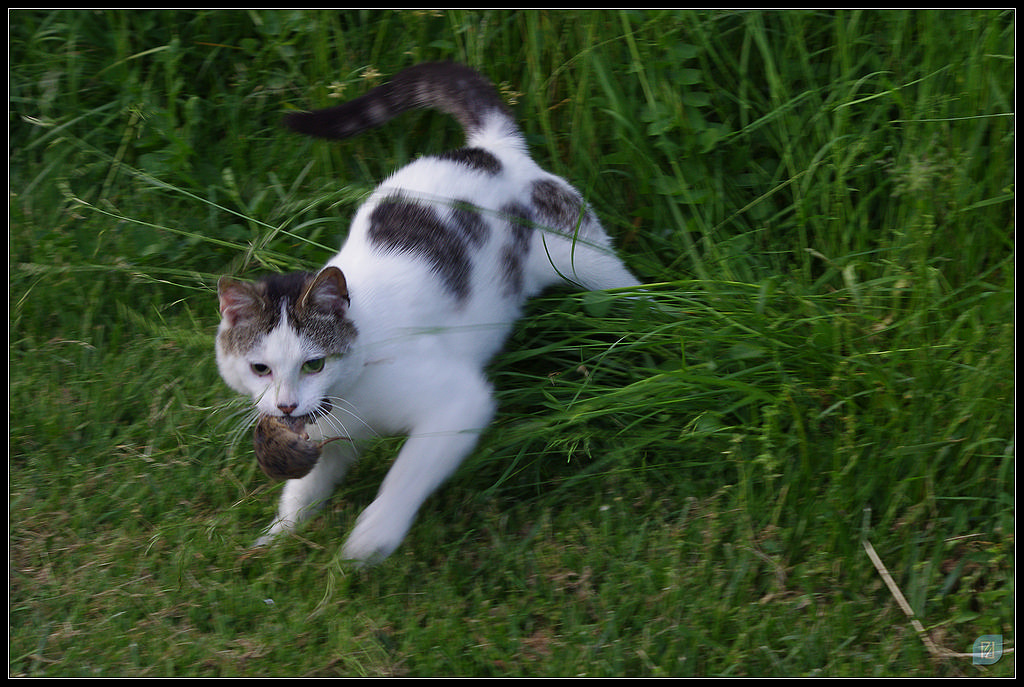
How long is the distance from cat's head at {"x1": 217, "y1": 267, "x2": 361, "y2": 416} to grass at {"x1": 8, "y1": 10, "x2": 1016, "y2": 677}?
45 cm

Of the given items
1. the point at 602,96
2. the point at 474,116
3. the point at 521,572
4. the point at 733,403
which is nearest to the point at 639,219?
the point at 602,96

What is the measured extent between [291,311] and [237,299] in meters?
0.15

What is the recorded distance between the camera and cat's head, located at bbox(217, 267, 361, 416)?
2.07m

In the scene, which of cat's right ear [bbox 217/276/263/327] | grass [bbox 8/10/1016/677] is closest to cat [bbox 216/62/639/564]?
cat's right ear [bbox 217/276/263/327]

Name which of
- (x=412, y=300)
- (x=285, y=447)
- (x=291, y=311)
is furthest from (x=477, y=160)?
(x=285, y=447)

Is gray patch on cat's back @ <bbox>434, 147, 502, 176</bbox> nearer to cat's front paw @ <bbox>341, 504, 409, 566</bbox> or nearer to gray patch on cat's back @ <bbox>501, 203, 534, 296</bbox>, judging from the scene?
gray patch on cat's back @ <bbox>501, 203, 534, 296</bbox>

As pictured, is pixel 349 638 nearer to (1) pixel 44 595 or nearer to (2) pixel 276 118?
(1) pixel 44 595

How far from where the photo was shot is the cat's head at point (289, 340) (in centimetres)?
207

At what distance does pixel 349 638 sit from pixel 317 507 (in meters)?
0.46

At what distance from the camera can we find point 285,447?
2.13 metres

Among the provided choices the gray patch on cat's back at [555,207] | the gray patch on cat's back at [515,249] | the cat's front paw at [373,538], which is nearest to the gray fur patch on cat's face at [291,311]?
the cat's front paw at [373,538]

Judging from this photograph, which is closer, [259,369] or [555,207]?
[259,369]

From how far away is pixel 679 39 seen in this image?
9.61 feet

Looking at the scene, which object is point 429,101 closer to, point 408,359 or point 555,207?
point 555,207
